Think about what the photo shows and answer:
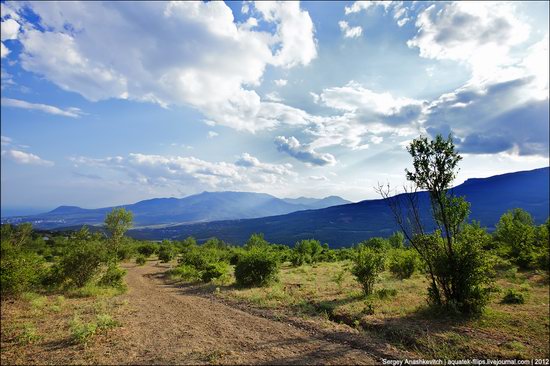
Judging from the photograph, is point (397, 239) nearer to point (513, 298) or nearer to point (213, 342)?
point (513, 298)

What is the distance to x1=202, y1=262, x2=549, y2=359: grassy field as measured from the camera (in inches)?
369

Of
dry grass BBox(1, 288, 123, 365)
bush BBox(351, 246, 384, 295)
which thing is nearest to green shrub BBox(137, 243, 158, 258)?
dry grass BBox(1, 288, 123, 365)

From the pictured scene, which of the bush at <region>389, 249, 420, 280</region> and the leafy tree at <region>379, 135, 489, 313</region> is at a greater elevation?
the leafy tree at <region>379, 135, 489, 313</region>

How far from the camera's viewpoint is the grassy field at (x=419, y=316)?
369 inches

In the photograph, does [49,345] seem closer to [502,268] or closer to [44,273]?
[44,273]

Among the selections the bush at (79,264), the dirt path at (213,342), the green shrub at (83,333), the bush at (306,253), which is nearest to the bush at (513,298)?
the dirt path at (213,342)

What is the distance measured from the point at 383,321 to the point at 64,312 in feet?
50.3

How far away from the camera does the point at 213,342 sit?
32.9 ft

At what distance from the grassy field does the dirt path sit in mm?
2229

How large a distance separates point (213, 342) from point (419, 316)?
896 centimetres

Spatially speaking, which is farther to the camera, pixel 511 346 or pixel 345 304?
pixel 345 304

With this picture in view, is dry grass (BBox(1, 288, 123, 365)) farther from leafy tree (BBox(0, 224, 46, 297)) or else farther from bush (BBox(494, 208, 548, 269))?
bush (BBox(494, 208, 548, 269))

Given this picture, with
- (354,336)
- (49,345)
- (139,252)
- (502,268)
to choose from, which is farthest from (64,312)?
(139,252)

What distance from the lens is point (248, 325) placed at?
12.1 metres
